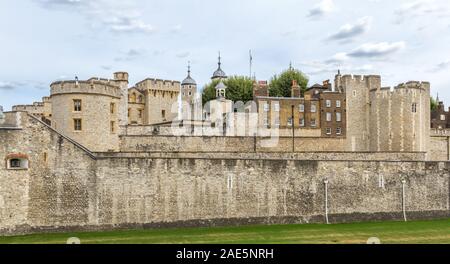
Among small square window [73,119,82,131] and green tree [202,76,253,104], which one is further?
green tree [202,76,253,104]

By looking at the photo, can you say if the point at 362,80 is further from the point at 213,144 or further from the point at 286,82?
the point at 286,82

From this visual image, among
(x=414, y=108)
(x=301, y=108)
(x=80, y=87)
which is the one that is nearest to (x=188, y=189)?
(x=80, y=87)

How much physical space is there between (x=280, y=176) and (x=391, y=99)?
74.1ft

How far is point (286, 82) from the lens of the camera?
3278 inches

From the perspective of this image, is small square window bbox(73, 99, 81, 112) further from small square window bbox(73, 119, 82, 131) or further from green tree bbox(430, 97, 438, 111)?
green tree bbox(430, 97, 438, 111)

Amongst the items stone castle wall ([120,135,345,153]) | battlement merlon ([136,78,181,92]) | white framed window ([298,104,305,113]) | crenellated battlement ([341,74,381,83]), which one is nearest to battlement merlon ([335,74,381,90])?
crenellated battlement ([341,74,381,83])

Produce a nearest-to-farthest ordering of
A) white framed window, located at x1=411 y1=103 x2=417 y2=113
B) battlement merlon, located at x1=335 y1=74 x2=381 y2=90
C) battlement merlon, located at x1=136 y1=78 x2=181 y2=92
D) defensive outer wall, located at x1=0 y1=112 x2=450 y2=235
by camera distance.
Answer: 1. defensive outer wall, located at x1=0 y1=112 x2=450 y2=235
2. white framed window, located at x1=411 y1=103 x2=417 y2=113
3. battlement merlon, located at x1=335 y1=74 x2=381 y2=90
4. battlement merlon, located at x1=136 y1=78 x2=181 y2=92

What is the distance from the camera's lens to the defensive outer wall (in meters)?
30.0

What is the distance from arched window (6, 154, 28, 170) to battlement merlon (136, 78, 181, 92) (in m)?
44.7

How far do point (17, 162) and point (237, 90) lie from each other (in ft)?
179

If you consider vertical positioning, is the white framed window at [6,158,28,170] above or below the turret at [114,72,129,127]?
below

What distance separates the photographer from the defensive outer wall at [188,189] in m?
30.0
